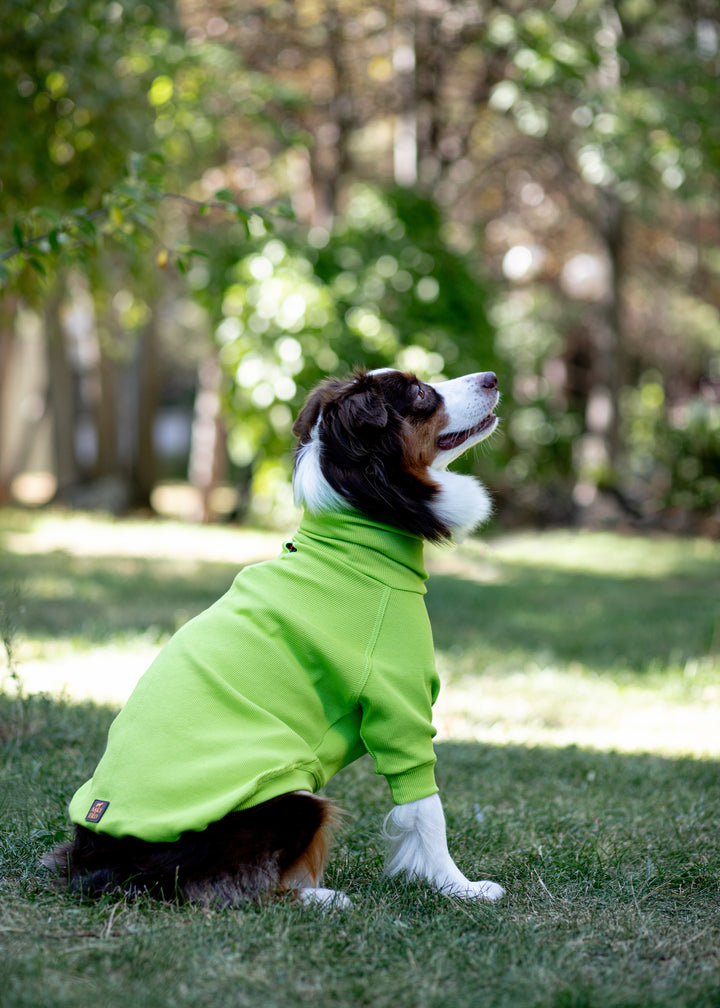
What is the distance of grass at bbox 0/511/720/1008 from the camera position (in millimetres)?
2336

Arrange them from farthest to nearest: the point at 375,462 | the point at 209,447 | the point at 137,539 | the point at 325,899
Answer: the point at 209,447 → the point at 137,539 → the point at 375,462 → the point at 325,899

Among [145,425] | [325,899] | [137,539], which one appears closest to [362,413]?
[325,899]

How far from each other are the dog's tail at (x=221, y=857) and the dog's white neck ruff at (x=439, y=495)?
872 millimetres

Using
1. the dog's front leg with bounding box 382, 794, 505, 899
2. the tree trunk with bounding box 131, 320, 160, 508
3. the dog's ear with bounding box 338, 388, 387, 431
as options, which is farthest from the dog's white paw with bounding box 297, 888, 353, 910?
the tree trunk with bounding box 131, 320, 160, 508

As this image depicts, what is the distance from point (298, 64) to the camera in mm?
13211

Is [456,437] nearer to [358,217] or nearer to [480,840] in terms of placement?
[480,840]

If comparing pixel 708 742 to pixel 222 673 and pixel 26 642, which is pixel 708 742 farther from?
pixel 26 642

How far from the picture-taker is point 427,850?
2.93 m

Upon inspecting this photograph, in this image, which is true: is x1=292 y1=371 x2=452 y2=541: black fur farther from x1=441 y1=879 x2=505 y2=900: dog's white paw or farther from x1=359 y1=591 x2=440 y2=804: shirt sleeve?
x1=441 y1=879 x2=505 y2=900: dog's white paw

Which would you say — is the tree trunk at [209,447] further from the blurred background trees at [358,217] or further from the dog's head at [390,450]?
the dog's head at [390,450]

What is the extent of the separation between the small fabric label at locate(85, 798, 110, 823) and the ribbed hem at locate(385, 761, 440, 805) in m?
0.81

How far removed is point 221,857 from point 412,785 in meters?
0.59

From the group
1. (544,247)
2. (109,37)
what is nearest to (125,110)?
(109,37)

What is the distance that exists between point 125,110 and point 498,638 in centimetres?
448
